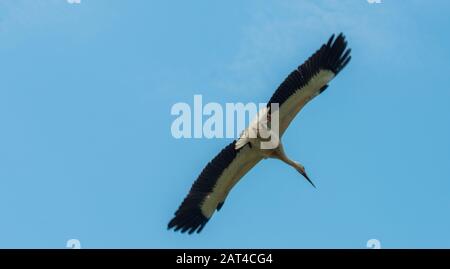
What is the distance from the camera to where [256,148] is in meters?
19.8

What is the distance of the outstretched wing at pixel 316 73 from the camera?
729 inches

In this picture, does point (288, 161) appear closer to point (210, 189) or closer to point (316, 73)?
point (210, 189)

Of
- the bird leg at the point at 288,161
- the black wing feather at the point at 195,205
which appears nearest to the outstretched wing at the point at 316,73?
the bird leg at the point at 288,161

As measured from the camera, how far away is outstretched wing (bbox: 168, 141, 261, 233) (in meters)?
20.0

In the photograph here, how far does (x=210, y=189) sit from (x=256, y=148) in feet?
5.14

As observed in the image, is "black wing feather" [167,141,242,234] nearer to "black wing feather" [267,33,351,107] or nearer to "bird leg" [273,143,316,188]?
"bird leg" [273,143,316,188]

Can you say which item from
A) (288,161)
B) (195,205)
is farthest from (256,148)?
(195,205)

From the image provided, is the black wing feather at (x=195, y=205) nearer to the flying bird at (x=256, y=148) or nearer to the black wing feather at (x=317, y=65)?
the flying bird at (x=256, y=148)
